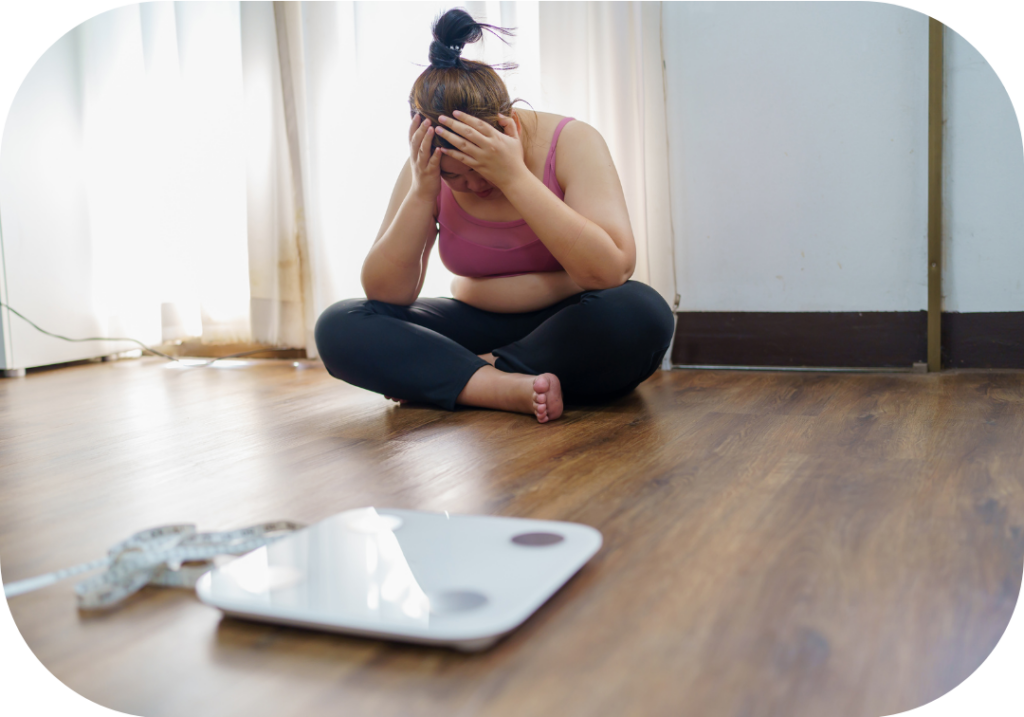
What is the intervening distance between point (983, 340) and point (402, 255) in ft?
3.97

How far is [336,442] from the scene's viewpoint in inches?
47.3

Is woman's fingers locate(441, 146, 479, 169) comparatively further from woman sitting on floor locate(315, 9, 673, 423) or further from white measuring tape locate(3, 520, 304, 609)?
white measuring tape locate(3, 520, 304, 609)

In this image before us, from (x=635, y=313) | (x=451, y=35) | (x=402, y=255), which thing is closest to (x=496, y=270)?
(x=402, y=255)

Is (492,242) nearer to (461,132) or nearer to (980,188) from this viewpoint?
(461,132)

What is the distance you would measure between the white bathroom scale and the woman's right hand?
65 cm

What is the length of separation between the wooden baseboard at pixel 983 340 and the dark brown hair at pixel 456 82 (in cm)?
109

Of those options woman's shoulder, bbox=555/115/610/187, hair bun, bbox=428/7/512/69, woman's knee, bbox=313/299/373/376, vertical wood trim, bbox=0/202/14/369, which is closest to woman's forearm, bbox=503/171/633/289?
woman's shoulder, bbox=555/115/610/187

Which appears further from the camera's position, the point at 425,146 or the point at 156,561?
the point at 425,146

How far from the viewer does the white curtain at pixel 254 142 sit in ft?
6.08

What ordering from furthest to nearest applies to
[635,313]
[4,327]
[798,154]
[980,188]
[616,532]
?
1. [4,327]
2. [798,154]
3. [980,188]
4. [635,313]
5. [616,532]

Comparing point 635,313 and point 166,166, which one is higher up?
point 166,166

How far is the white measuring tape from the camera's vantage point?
66 cm

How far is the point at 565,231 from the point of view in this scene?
1.19m

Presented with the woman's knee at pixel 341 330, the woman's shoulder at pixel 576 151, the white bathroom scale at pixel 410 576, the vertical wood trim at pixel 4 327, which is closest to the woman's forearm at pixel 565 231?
the woman's shoulder at pixel 576 151
